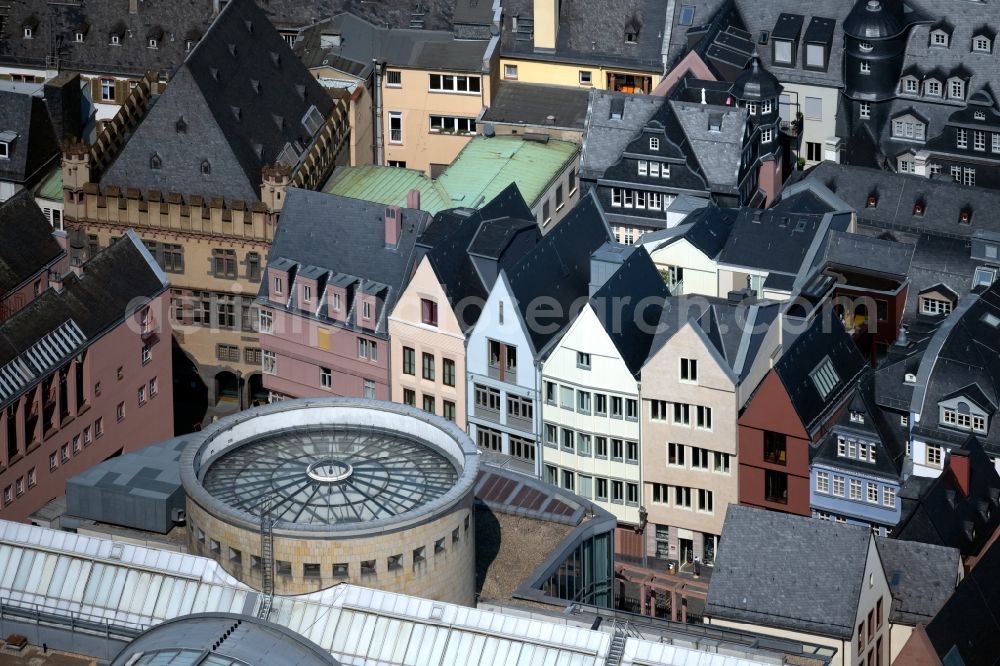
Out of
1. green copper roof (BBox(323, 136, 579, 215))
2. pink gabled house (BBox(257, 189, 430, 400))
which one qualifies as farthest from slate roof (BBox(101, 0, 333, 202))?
pink gabled house (BBox(257, 189, 430, 400))

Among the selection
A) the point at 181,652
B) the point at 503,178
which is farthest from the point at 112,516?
the point at 503,178

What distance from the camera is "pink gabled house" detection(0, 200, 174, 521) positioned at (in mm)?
158000

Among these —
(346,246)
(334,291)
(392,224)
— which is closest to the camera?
(392,224)

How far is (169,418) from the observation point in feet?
571

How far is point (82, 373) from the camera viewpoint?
164 meters

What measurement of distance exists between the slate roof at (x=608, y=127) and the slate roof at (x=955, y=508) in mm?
39247

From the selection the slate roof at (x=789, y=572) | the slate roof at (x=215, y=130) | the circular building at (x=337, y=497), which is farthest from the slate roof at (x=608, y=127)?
the circular building at (x=337, y=497)

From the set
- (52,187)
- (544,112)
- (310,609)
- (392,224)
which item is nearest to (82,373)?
(392,224)

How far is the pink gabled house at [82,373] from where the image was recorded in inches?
6220

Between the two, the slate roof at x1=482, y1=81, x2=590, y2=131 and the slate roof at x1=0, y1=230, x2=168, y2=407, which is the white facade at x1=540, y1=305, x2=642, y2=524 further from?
the slate roof at x1=482, y1=81, x2=590, y2=131

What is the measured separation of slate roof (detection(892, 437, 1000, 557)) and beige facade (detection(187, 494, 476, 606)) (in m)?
35.0

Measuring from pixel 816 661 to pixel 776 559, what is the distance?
49.4 feet

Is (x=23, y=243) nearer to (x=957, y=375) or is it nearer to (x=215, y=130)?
(x=215, y=130)

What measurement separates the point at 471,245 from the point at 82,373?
81.6ft
